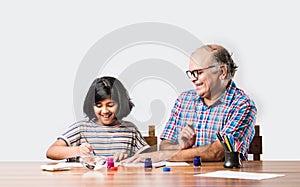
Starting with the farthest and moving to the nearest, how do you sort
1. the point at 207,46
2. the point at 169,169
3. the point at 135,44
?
1. the point at 207,46
2. the point at 135,44
3. the point at 169,169

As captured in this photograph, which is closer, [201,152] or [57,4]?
[201,152]

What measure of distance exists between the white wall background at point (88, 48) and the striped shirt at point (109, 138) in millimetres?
670

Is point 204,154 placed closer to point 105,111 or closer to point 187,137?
point 187,137

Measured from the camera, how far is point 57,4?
12.1 ft

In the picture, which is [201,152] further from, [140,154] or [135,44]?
[135,44]

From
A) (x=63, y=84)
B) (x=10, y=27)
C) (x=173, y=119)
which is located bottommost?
(x=173, y=119)

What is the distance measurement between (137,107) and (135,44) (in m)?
0.29

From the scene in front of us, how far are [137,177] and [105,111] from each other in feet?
2.48

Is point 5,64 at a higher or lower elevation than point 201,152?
higher

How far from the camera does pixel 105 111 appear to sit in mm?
2697

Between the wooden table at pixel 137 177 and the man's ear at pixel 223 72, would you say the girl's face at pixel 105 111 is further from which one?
the man's ear at pixel 223 72

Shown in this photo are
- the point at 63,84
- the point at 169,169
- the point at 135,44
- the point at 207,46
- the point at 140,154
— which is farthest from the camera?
the point at 63,84

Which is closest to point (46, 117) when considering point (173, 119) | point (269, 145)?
point (173, 119)

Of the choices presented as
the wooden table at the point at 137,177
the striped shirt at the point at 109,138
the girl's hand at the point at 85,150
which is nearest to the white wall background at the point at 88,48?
the striped shirt at the point at 109,138
